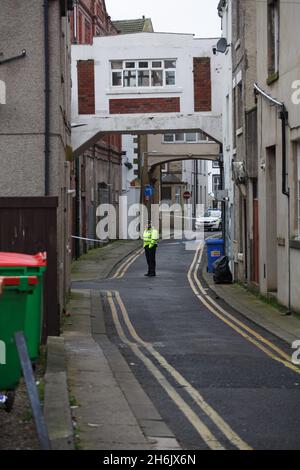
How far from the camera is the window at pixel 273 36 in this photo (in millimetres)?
21195

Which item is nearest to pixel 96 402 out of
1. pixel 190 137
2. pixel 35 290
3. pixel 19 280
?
pixel 35 290

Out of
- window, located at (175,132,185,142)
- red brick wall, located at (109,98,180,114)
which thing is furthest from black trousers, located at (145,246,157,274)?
window, located at (175,132,185,142)

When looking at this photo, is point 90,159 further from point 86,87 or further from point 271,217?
point 271,217

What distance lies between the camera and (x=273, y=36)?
70.8ft

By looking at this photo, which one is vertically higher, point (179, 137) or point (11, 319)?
point (179, 137)

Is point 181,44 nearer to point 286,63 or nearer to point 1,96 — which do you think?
point 286,63

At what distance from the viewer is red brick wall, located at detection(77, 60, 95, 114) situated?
1319 inches

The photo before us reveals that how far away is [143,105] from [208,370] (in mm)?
22201

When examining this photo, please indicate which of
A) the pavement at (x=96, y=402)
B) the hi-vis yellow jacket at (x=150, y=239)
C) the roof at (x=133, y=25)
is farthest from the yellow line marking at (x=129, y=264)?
the roof at (x=133, y=25)

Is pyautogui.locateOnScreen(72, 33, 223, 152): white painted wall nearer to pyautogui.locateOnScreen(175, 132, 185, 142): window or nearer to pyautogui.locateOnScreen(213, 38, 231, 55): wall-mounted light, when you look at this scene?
pyautogui.locateOnScreen(213, 38, 231, 55): wall-mounted light

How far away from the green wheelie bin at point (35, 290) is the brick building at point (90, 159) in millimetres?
25281

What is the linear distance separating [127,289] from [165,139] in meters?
38.7

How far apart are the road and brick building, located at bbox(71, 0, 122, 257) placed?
1205cm

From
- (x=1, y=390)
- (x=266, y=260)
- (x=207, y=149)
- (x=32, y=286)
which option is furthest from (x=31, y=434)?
(x=207, y=149)
